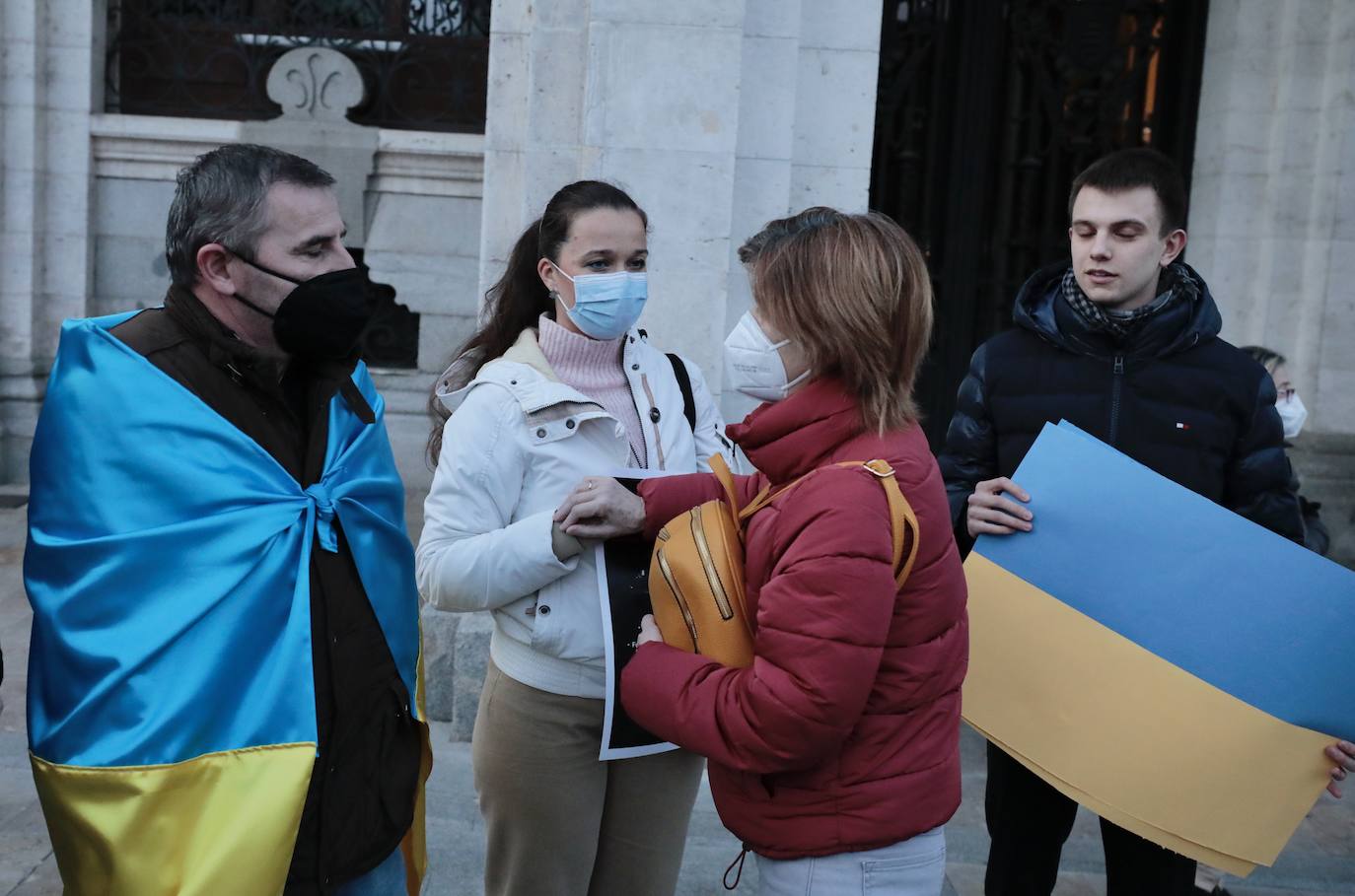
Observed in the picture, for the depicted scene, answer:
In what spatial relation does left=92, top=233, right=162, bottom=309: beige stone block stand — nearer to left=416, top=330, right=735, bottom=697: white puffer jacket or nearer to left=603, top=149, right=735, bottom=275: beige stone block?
left=603, top=149, right=735, bottom=275: beige stone block

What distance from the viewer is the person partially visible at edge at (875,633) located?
199 centimetres

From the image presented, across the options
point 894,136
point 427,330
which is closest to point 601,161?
point 894,136

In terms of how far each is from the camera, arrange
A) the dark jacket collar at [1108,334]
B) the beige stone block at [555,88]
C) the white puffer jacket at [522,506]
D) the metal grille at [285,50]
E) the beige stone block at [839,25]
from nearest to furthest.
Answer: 1. the white puffer jacket at [522,506]
2. the dark jacket collar at [1108,334]
3. the beige stone block at [555,88]
4. the beige stone block at [839,25]
5. the metal grille at [285,50]

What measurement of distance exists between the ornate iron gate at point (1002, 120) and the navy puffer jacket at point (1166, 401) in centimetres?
467

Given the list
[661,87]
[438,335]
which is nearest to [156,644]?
[661,87]

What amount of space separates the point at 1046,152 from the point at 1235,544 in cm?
561

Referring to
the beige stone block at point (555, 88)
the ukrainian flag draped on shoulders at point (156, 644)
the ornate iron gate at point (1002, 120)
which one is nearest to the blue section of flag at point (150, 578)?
the ukrainian flag draped on shoulders at point (156, 644)

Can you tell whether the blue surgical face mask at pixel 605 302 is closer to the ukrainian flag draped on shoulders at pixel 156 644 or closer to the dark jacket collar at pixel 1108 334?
the ukrainian flag draped on shoulders at pixel 156 644

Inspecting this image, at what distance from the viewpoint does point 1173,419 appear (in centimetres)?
301

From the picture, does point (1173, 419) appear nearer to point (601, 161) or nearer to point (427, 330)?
point (601, 161)

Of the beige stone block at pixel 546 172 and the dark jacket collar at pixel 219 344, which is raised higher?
the beige stone block at pixel 546 172

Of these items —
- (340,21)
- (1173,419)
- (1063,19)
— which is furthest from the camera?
(340,21)

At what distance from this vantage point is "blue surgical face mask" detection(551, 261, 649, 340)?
2820 mm

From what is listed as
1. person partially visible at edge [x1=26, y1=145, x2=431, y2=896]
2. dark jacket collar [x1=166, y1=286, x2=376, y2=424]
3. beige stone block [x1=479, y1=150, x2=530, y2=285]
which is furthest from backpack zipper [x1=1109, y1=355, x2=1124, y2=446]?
beige stone block [x1=479, y1=150, x2=530, y2=285]
